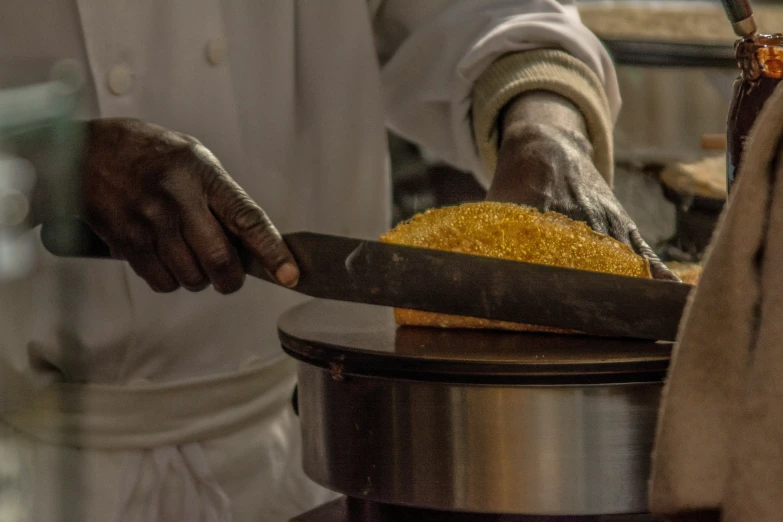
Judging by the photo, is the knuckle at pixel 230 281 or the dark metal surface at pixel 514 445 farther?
the knuckle at pixel 230 281

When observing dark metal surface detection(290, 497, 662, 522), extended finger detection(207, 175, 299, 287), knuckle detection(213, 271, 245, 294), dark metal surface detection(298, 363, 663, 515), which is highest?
extended finger detection(207, 175, 299, 287)

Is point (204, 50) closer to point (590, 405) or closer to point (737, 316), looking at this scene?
point (590, 405)

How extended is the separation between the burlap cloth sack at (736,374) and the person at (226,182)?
19.0 inches

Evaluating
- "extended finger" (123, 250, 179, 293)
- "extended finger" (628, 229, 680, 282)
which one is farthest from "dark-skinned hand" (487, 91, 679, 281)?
"extended finger" (123, 250, 179, 293)

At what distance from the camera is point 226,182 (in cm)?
91

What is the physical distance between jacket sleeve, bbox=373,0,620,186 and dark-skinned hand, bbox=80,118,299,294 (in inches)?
17.4

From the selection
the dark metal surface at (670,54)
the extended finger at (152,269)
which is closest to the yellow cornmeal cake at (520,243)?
the extended finger at (152,269)

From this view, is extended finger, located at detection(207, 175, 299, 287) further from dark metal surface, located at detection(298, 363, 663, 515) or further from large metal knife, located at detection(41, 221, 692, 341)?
dark metal surface, located at detection(298, 363, 663, 515)

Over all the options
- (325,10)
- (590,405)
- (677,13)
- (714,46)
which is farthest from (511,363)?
(677,13)

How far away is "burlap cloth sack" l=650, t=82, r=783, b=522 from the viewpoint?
42 cm

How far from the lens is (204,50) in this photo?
47.3 inches

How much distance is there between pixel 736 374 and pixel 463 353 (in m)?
0.35

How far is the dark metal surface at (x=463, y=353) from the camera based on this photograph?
0.73m

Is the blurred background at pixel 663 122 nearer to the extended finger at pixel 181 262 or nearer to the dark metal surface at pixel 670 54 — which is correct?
the dark metal surface at pixel 670 54
